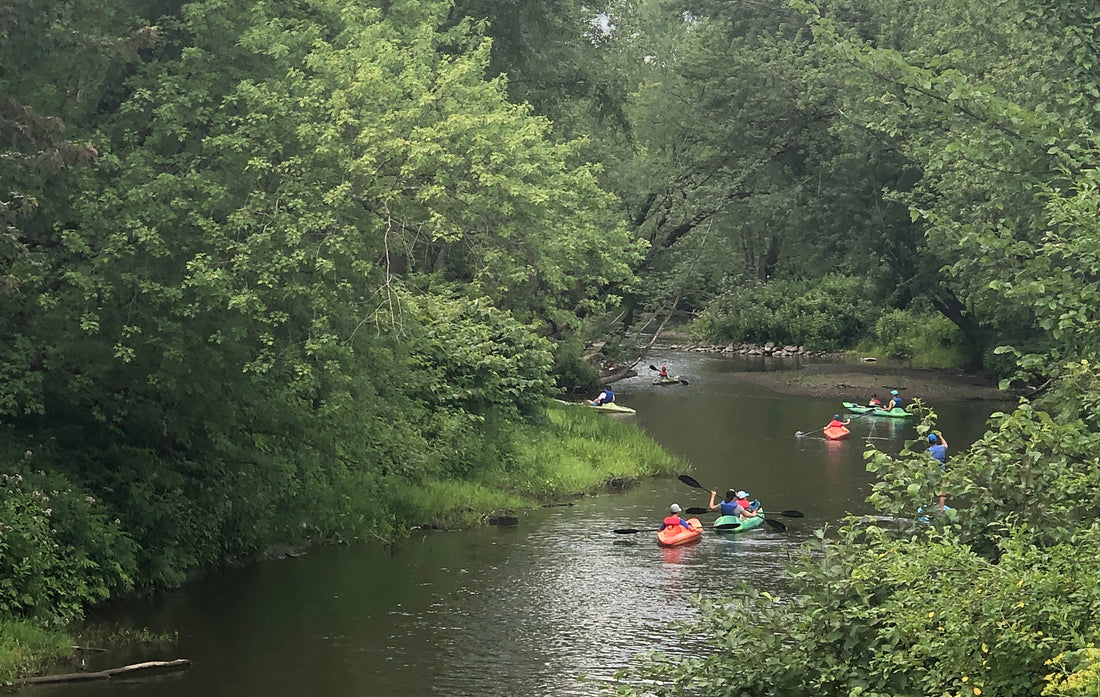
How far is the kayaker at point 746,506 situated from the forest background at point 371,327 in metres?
3.69

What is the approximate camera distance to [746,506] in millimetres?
22078

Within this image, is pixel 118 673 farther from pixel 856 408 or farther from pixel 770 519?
pixel 856 408

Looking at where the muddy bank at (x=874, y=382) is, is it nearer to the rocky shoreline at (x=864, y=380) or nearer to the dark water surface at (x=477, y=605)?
the rocky shoreline at (x=864, y=380)

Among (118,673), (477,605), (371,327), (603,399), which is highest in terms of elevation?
(371,327)

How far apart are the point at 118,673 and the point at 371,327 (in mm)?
6159

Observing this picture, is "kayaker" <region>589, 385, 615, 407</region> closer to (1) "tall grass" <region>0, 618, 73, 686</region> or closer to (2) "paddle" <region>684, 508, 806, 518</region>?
(2) "paddle" <region>684, 508, 806, 518</region>

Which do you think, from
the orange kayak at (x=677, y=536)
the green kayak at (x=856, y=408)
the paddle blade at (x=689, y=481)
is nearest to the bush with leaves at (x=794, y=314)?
the green kayak at (x=856, y=408)

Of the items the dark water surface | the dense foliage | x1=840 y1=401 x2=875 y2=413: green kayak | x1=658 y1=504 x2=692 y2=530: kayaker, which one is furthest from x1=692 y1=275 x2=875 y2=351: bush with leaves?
the dense foliage

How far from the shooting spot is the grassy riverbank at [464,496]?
1359 centimetres

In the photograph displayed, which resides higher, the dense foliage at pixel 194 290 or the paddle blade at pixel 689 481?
the dense foliage at pixel 194 290

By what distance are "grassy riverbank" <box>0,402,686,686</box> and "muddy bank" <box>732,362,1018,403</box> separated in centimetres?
1385

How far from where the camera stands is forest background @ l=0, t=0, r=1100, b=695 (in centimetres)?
945

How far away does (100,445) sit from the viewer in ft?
55.5

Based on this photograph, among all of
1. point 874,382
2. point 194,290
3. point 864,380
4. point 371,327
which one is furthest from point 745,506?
point 864,380
